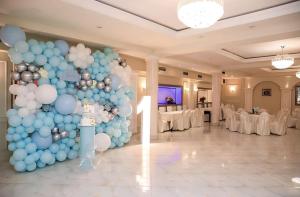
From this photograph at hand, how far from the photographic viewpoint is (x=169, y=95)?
468 inches

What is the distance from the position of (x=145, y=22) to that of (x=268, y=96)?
520 inches

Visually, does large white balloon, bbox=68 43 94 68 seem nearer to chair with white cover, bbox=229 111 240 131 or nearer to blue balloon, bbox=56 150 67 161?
blue balloon, bbox=56 150 67 161

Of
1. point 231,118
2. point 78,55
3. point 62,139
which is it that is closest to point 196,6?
point 78,55

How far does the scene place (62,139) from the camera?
487cm

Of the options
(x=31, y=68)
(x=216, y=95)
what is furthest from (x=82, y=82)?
(x=216, y=95)

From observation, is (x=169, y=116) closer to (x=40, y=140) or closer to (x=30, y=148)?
(x=40, y=140)

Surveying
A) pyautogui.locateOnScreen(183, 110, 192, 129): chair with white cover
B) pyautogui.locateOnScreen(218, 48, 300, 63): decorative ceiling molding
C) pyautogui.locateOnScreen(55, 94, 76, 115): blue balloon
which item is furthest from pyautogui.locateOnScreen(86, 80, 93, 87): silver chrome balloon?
pyautogui.locateOnScreen(183, 110, 192, 129): chair with white cover

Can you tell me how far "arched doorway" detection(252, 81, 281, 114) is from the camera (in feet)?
47.6

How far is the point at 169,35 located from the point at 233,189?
12.3ft

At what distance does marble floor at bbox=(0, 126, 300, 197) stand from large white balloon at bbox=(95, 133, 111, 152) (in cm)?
18

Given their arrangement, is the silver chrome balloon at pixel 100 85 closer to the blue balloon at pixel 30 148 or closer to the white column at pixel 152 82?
the blue balloon at pixel 30 148

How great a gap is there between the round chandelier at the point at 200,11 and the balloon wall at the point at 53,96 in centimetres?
274

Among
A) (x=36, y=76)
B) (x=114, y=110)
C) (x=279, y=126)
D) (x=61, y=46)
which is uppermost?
(x=61, y=46)

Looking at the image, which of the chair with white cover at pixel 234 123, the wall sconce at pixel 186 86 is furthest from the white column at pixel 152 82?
the wall sconce at pixel 186 86
